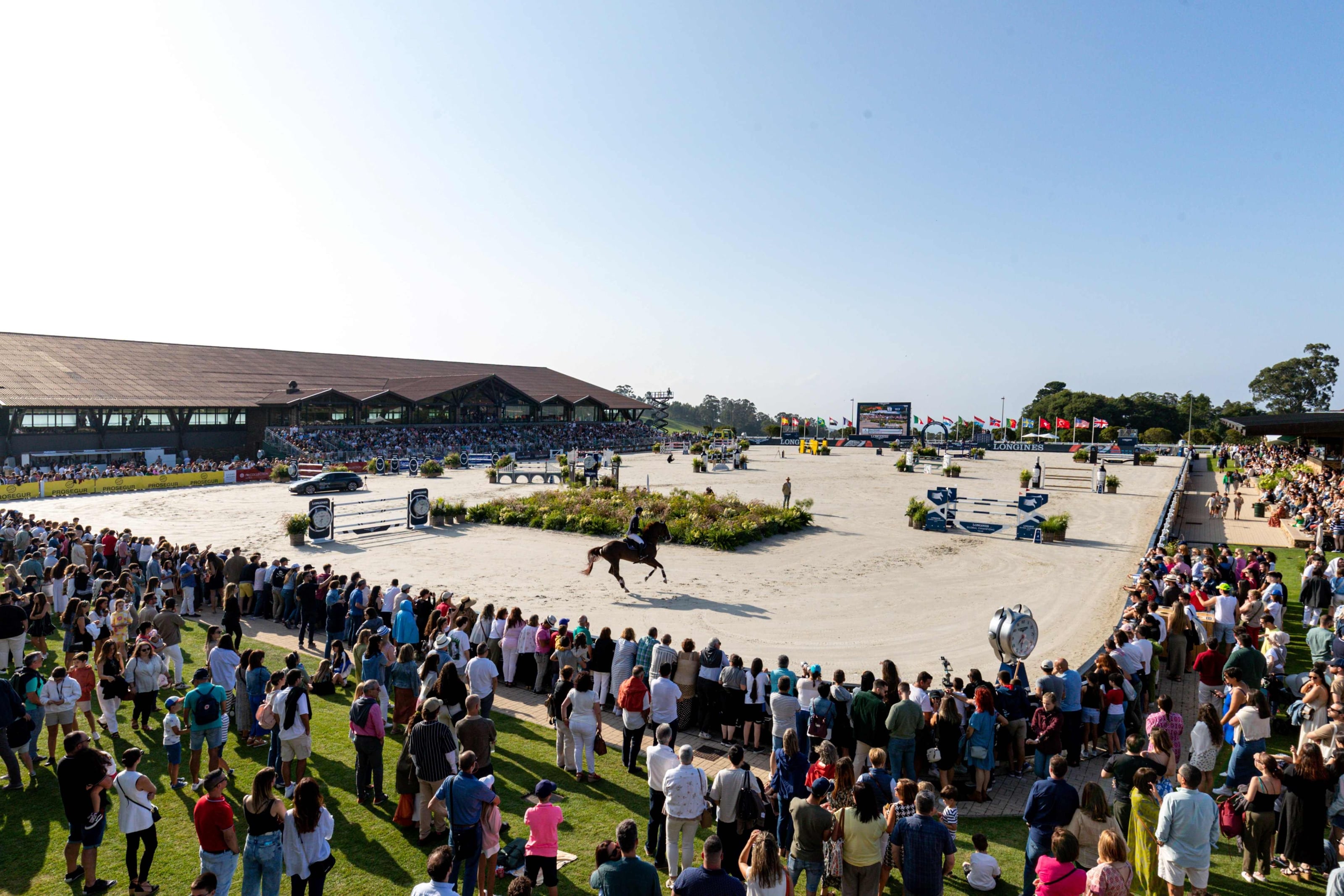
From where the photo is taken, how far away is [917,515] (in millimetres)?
27312

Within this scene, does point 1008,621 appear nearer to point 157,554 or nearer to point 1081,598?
point 1081,598

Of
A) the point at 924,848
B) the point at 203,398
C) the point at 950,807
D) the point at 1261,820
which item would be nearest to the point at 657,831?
the point at 924,848

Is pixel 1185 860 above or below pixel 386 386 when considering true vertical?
below

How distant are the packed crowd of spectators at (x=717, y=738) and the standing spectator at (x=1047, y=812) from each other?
2 cm

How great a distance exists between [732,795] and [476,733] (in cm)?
243

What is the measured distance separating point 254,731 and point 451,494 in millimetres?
27955

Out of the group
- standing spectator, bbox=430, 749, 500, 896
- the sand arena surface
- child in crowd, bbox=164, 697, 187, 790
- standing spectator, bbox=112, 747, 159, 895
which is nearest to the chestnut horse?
the sand arena surface

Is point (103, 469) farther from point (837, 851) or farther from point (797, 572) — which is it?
point (837, 851)

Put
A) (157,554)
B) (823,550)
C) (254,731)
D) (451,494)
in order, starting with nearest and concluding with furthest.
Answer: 1. (254,731)
2. (157,554)
3. (823,550)
4. (451,494)

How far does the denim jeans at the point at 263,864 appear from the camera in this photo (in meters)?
5.25

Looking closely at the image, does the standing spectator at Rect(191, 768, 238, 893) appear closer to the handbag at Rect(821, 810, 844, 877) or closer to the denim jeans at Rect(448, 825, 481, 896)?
the denim jeans at Rect(448, 825, 481, 896)

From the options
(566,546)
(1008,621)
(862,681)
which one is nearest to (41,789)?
(862,681)

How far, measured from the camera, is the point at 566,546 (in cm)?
2350

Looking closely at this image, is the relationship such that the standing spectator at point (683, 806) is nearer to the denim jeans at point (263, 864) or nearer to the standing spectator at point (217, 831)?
the denim jeans at point (263, 864)
